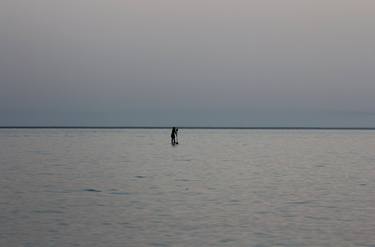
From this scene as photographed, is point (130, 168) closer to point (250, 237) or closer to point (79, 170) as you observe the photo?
point (79, 170)

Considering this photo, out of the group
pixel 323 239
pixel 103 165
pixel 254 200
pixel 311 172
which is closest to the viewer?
pixel 323 239

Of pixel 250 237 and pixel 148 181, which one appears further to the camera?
pixel 148 181

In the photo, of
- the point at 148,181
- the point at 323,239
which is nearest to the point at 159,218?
the point at 323,239

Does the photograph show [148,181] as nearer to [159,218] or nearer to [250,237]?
[159,218]

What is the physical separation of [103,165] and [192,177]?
40.5 ft

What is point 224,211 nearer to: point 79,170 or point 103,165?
point 79,170

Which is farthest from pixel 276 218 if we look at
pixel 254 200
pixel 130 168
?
pixel 130 168

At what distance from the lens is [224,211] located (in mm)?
24375

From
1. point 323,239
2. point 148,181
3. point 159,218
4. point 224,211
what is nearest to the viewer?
point 323,239

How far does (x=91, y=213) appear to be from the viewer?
23828 millimetres

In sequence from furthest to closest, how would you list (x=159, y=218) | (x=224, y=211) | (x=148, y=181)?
(x=148, y=181) < (x=224, y=211) < (x=159, y=218)

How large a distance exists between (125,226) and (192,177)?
57.2 ft

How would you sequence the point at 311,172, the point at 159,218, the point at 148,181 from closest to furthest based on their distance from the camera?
the point at 159,218, the point at 148,181, the point at 311,172

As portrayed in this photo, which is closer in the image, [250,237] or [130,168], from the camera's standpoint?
[250,237]
